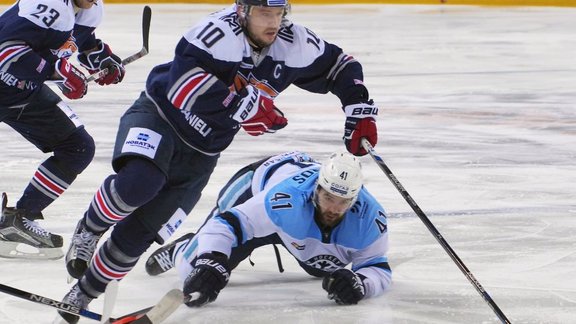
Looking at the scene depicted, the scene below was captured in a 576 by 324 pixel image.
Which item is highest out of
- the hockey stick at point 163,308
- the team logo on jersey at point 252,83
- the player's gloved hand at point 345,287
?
the team logo on jersey at point 252,83

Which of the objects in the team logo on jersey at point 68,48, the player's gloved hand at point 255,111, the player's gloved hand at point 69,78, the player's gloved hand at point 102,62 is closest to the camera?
the player's gloved hand at point 255,111

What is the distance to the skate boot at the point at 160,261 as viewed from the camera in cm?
372

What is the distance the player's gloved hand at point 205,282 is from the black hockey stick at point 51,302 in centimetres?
28

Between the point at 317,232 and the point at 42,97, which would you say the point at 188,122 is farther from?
the point at 42,97

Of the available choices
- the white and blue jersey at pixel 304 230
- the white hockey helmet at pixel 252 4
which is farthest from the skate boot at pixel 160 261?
the white hockey helmet at pixel 252 4

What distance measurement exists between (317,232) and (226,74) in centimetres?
61

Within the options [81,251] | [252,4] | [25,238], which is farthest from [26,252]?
[252,4]

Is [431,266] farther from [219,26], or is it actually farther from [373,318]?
[219,26]

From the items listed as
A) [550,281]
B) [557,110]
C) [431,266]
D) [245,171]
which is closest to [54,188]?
[245,171]

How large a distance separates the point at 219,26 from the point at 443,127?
3188 millimetres

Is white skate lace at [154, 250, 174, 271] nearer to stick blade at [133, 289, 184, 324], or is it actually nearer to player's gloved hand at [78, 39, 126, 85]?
stick blade at [133, 289, 184, 324]

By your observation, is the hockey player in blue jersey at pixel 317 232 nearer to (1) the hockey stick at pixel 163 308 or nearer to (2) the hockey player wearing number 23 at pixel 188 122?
(2) the hockey player wearing number 23 at pixel 188 122

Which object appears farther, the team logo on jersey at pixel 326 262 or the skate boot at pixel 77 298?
the team logo on jersey at pixel 326 262

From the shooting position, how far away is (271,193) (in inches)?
140
